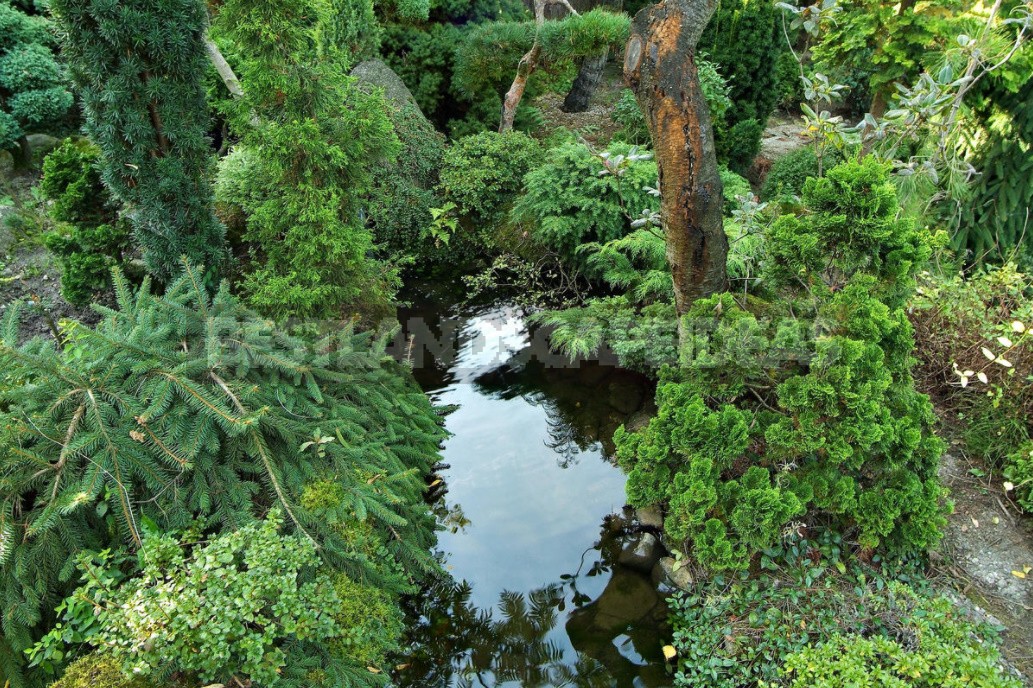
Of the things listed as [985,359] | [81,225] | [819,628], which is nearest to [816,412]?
[819,628]

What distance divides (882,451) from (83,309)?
6577mm

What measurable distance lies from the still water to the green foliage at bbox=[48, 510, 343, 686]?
3.15 feet

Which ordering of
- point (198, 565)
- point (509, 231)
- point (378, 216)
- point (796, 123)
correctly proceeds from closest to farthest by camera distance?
point (198, 565), point (378, 216), point (509, 231), point (796, 123)

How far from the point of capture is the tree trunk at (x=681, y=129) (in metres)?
3.63

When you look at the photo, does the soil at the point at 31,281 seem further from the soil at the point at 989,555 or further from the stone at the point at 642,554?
the soil at the point at 989,555

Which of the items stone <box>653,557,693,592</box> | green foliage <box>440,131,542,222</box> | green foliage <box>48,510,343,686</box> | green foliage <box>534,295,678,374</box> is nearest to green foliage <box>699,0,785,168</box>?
green foliage <box>440,131,542,222</box>

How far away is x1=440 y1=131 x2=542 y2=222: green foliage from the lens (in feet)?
24.6

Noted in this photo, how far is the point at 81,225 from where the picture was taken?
528cm

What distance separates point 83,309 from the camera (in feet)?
19.3

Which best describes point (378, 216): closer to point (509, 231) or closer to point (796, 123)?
point (509, 231)

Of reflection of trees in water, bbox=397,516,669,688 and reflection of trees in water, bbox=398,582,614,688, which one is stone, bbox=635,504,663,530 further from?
reflection of trees in water, bbox=398,582,614,688

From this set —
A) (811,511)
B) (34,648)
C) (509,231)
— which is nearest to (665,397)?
(811,511)

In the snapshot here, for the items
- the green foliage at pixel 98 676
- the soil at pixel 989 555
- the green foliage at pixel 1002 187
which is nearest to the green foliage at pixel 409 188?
the green foliage at pixel 98 676

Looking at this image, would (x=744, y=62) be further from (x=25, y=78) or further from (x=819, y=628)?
(x=25, y=78)
